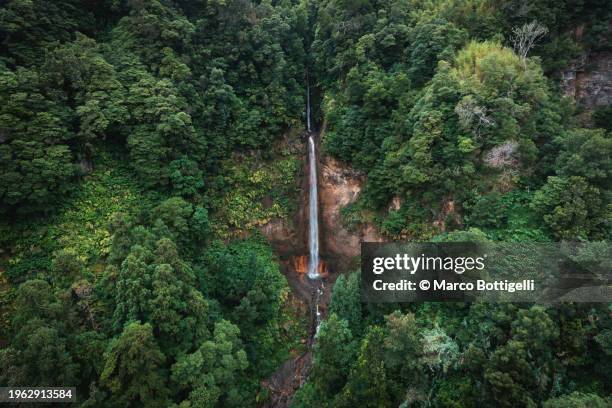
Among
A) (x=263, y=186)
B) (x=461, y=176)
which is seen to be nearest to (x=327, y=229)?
(x=263, y=186)

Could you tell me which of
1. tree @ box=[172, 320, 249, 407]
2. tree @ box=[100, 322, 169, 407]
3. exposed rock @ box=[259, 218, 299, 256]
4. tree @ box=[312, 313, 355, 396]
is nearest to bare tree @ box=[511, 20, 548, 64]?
exposed rock @ box=[259, 218, 299, 256]

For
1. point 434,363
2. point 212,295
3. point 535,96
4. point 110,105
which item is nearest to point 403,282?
point 434,363

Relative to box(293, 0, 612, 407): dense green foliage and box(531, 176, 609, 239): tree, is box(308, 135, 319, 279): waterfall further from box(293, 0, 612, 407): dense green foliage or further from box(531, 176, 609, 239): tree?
box(531, 176, 609, 239): tree

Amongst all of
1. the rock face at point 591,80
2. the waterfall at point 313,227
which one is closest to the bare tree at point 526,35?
the rock face at point 591,80

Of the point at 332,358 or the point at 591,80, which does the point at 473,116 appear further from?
the point at 332,358

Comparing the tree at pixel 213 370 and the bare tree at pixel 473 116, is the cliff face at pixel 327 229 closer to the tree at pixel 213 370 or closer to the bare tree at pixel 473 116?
the bare tree at pixel 473 116

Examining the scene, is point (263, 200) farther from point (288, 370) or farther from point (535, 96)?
point (535, 96)
